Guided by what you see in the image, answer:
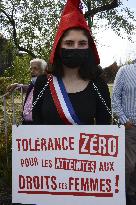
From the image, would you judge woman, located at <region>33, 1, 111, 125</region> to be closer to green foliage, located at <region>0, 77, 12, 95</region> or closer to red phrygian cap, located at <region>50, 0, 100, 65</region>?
red phrygian cap, located at <region>50, 0, 100, 65</region>

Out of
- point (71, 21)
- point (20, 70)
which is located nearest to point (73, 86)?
point (71, 21)

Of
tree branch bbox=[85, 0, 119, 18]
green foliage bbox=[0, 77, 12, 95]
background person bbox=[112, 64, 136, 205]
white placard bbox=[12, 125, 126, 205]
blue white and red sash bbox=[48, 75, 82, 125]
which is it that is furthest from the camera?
tree branch bbox=[85, 0, 119, 18]

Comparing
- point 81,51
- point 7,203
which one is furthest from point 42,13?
point 81,51

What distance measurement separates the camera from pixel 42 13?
20.5 metres

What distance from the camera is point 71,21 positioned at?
10.4 ft

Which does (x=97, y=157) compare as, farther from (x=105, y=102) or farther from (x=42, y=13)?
(x=42, y=13)

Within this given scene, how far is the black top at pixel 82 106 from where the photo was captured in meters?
3.08

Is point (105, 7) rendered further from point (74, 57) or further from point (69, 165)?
point (69, 165)

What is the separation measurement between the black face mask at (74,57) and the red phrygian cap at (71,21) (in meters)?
0.08

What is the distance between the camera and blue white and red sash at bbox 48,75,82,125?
9.99ft

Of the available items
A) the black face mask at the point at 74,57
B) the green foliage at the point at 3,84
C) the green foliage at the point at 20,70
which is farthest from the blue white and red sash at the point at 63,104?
the green foliage at the point at 20,70

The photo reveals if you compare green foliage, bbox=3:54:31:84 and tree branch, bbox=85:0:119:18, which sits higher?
tree branch, bbox=85:0:119:18

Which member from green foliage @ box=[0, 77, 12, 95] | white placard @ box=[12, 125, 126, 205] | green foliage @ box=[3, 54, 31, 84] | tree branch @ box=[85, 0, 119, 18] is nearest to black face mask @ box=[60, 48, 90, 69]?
white placard @ box=[12, 125, 126, 205]

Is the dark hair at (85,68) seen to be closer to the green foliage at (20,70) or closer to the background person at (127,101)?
the background person at (127,101)
